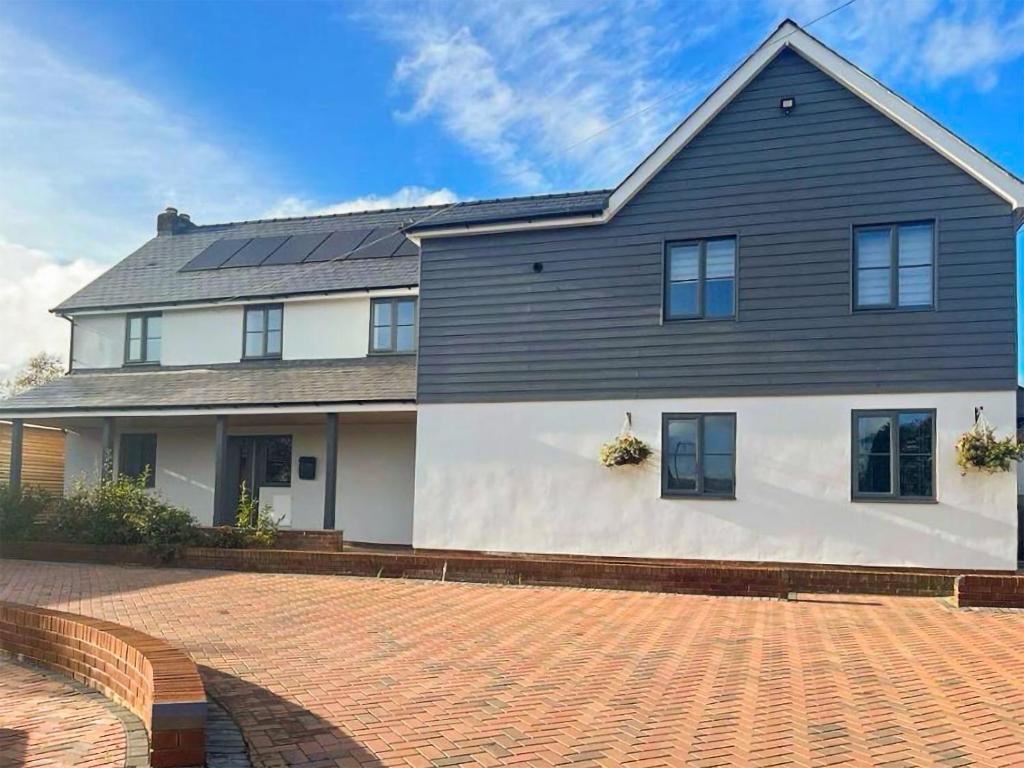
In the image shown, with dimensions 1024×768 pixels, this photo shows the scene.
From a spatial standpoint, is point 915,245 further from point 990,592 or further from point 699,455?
point 990,592

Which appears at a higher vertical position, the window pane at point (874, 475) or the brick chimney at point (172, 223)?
the brick chimney at point (172, 223)

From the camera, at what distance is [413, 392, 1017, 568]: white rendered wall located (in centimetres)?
1341

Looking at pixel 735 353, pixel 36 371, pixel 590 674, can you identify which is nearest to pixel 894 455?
pixel 735 353

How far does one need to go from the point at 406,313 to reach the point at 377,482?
12.3 ft

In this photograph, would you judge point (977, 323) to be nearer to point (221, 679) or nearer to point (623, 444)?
point (623, 444)

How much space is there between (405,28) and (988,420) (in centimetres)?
1074

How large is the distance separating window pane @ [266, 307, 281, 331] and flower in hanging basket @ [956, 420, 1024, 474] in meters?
14.1

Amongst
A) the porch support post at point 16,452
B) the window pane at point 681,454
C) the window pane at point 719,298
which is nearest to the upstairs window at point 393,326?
the window pane at point 681,454

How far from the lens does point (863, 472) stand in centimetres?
1393

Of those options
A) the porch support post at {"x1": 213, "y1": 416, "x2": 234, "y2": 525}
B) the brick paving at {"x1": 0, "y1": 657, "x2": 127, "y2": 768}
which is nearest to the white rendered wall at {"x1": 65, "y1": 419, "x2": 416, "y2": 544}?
the porch support post at {"x1": 213, "y1": 416, "x2": 234, "y2": 525}

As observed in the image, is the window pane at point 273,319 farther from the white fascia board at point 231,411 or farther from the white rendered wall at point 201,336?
the white fascia board at point 231,411

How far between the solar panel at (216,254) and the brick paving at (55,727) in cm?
1677

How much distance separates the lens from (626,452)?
14867 mm

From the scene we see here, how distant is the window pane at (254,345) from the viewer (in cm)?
2034
